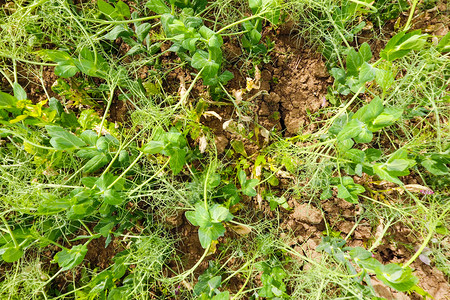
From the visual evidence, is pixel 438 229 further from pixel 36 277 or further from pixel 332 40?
pixel 36 277

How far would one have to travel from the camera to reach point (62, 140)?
1.28 meters

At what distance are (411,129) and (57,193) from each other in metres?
1.99

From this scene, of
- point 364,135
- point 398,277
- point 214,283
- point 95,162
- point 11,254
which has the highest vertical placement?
point 364,135

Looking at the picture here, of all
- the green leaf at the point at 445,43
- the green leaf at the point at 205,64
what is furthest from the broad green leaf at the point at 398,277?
the green leaf at the point at 205,64

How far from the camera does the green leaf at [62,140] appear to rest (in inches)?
50.0

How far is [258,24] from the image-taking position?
148 cm

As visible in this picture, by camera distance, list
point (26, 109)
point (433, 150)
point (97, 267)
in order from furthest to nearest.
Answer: point (97, 267) → point (433, 150) → point (26, 109)

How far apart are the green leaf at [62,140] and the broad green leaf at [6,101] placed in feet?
1.06

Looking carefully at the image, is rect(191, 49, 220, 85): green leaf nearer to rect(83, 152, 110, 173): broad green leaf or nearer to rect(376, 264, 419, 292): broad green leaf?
rect(83, 152, 110, 173): broad green leaf

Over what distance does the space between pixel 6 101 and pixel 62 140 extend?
43 cm

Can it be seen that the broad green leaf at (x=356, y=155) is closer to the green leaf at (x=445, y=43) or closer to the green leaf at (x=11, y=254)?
the green leaf at (x=445, y=43)

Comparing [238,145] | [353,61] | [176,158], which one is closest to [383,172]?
[353,61]

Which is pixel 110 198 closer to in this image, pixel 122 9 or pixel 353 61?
pixel 122 9

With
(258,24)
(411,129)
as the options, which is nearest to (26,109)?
(258,24)
